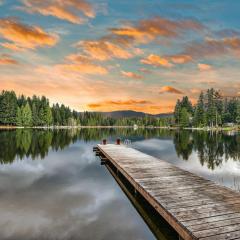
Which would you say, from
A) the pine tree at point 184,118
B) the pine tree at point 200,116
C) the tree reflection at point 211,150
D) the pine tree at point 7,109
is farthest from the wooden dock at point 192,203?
the pine tree at point 7,109

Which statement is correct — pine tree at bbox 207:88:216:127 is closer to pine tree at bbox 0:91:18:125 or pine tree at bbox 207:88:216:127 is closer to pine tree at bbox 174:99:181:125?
pine tree at bbox 174:99:181:125

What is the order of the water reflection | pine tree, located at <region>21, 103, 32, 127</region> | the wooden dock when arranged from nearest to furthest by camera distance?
the wooden dock → the water reflection → pine tree, located at <region>21, 103, 32, 127</region>

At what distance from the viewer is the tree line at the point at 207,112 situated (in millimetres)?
104812

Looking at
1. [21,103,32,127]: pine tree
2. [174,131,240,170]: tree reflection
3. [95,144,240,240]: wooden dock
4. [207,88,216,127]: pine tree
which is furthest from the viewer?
[21,103,32,127]: pine tree

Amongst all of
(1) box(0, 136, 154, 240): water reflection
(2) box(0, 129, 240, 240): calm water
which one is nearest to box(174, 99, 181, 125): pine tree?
(2) box(0, 129, 240, 240): calm water

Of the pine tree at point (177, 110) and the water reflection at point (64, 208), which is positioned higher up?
the pine tree at point (177, 110)

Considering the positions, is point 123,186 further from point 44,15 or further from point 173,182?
point 44,15

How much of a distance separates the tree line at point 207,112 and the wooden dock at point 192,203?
323ft

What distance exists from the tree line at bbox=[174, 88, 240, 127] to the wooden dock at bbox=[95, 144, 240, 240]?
98.5 m

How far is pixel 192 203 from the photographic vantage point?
8117 mm

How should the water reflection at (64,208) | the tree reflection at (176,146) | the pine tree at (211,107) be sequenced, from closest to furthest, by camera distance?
the water reflection at (64,208)
the tree reflection at (176,146)
the pine tree at (211,107)

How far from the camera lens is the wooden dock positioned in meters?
6.18

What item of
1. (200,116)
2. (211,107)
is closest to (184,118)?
(200,116)

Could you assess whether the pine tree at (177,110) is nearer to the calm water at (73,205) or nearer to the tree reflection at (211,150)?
the tree reflection at (211,150)
